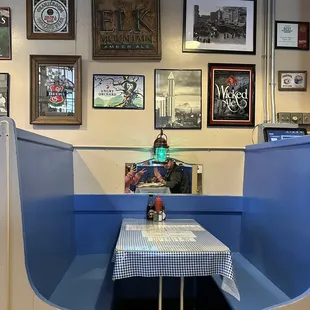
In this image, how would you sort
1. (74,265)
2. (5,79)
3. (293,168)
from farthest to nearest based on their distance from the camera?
(5,79) < (74,265) < (293,168)

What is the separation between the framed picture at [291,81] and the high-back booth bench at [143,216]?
2.10 ft

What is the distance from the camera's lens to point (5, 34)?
273 cm

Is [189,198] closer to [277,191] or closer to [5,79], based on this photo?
[277,191]

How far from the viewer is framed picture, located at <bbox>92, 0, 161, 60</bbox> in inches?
108

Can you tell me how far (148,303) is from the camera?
2.74 meters

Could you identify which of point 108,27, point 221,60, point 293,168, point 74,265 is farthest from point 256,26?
point 74,265

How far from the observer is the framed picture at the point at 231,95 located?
9.25 feet

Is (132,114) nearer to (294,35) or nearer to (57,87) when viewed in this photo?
(57,87)

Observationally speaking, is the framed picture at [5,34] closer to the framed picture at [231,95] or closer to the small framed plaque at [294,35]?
the framed picture at [231,95]

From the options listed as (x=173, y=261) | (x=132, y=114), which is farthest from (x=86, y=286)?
(x=132, y=114)

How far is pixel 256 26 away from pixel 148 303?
96.6 inches

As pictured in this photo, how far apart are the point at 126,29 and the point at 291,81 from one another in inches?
56.6

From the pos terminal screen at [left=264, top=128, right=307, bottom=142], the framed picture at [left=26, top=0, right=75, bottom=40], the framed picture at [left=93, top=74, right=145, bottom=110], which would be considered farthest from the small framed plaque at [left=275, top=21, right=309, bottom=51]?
the framed picture at [left=26, top=0, right=75, bottom=40]

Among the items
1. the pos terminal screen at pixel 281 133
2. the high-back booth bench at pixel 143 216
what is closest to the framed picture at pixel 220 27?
the pos terminal screen at pixel 281 133
